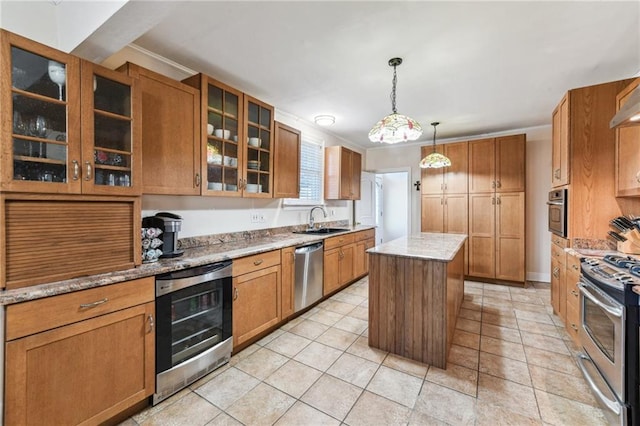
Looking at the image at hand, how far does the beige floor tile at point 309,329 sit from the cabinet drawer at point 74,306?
1532mm

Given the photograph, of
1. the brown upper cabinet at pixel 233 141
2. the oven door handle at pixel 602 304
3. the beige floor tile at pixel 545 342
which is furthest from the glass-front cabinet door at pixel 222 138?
the beige floor tile at pixel 545 342

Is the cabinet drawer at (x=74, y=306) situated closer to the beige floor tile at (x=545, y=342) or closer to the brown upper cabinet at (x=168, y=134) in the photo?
the brown upper cabinet at (x=168, y=134)

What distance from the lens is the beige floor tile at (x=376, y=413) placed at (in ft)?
5.30

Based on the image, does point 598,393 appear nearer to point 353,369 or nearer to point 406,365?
point 406,365

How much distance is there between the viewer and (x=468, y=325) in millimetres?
2875

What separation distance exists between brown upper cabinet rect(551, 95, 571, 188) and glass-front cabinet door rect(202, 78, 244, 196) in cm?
322

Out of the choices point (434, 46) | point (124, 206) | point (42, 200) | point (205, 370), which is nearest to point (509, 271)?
point (434, 46)

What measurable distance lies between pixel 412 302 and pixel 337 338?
0.87 metres

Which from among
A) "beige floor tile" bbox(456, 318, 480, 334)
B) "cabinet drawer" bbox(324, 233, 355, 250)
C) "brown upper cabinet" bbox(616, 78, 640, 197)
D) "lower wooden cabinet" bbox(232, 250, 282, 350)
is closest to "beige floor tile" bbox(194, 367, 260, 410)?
"lower wooden cabinet" bbox(232, 250, 282, 350)

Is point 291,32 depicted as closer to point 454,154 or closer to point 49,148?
point 49,148

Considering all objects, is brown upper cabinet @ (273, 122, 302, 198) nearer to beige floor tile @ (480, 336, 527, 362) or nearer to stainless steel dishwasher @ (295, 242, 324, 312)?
stainless steel dishwasher @ (295, 242, 324, 312)

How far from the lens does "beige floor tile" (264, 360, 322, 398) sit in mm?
1907

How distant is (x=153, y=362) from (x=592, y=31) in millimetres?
3860

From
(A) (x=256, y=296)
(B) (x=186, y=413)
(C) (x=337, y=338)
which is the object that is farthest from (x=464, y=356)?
(B) (x=186, y=413)
